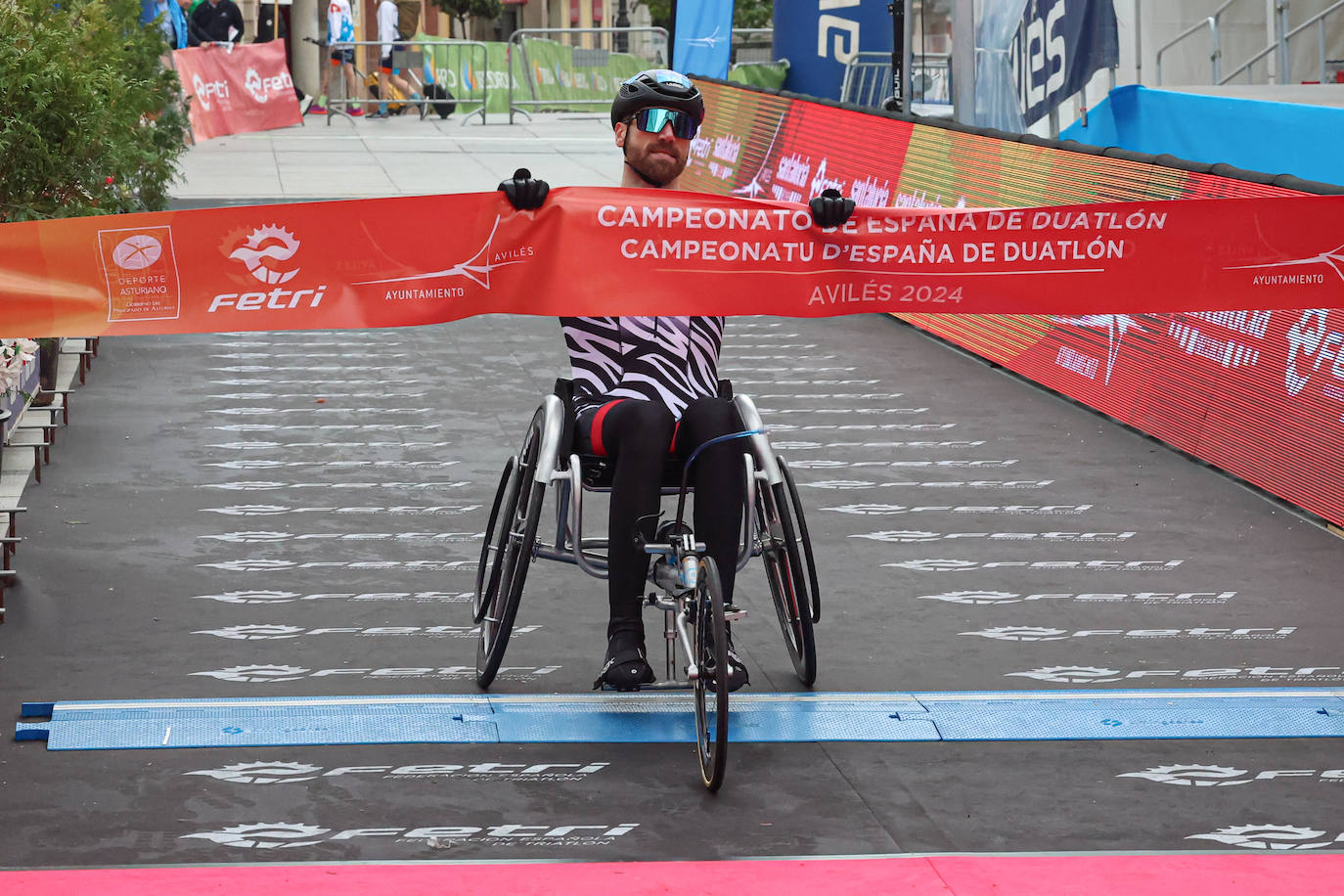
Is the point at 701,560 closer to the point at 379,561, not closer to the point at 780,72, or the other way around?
the point at 379,561

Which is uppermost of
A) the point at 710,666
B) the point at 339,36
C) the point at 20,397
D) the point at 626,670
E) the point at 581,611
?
the point at 339,36

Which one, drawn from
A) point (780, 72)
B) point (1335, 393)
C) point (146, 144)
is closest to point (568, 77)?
point (780, 72)

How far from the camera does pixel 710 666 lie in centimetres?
459

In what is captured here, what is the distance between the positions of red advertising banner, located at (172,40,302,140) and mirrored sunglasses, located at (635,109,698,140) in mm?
20713

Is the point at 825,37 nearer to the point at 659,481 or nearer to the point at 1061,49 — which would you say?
the point at 1061,49

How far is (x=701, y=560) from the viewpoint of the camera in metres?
4.70

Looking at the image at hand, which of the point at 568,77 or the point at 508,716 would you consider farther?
the point at 568,77

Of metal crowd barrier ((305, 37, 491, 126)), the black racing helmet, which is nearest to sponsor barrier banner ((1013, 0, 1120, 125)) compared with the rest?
the black racing helmet

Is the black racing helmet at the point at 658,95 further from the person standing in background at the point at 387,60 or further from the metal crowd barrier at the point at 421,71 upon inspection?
the person standing in background at the point at 387,60

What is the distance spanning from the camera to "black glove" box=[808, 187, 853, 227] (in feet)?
18.0

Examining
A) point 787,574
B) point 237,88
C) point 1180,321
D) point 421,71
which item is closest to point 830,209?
point 787,574

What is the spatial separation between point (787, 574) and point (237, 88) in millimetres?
23918

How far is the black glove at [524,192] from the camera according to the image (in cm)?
540

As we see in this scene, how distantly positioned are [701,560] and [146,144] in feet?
31.3
